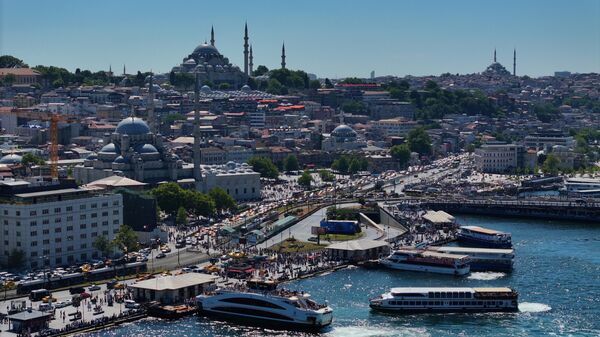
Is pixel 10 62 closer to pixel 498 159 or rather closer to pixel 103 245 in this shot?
pixel 498 159

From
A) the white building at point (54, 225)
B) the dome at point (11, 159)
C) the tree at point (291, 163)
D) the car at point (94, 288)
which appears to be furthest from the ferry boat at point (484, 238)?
the tree at point (291, 163)

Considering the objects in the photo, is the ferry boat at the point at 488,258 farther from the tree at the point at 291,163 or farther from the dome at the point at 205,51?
the dome at the point at 205,51

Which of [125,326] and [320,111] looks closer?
[125,326]

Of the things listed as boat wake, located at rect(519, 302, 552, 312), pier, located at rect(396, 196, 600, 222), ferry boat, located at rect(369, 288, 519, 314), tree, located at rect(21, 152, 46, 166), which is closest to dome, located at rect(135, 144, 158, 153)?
tree, located at rect(21, 152, 46, 166)

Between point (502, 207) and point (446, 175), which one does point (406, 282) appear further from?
point (446, 175)

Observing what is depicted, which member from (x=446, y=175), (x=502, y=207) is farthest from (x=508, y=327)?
(x=446, y=175)
